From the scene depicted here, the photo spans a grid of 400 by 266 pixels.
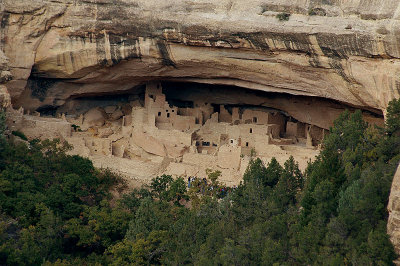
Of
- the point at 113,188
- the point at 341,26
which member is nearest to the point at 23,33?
the point at 113,188

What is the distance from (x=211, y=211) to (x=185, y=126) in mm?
6194

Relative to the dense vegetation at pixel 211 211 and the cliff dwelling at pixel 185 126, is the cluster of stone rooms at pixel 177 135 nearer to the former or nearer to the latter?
the cliff dwelling at pixel 185 126

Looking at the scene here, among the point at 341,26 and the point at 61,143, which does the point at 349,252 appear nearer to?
the point at 341,26

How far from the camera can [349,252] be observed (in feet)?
63.7

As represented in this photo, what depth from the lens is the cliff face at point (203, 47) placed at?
2480cm

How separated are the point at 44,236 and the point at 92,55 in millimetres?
6518

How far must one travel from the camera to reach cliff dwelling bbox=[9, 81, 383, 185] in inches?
1118

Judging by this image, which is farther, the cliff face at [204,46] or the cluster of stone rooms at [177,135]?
the cluster of stone rooms at [177,135]

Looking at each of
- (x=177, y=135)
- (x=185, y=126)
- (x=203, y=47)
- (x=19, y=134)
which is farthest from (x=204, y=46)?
(x=19, y=134)

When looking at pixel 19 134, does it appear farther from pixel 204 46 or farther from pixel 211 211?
pixel 211 211

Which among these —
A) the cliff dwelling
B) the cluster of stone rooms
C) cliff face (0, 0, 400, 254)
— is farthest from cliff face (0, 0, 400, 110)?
the cluster of stone rooms

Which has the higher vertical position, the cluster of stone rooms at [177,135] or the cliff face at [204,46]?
the cliff face at [204,46]

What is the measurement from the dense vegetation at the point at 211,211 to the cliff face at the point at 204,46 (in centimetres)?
132

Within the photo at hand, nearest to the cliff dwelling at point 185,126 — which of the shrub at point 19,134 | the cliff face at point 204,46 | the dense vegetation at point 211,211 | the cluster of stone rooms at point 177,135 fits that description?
the cluster of stone rooms at point 177,135
